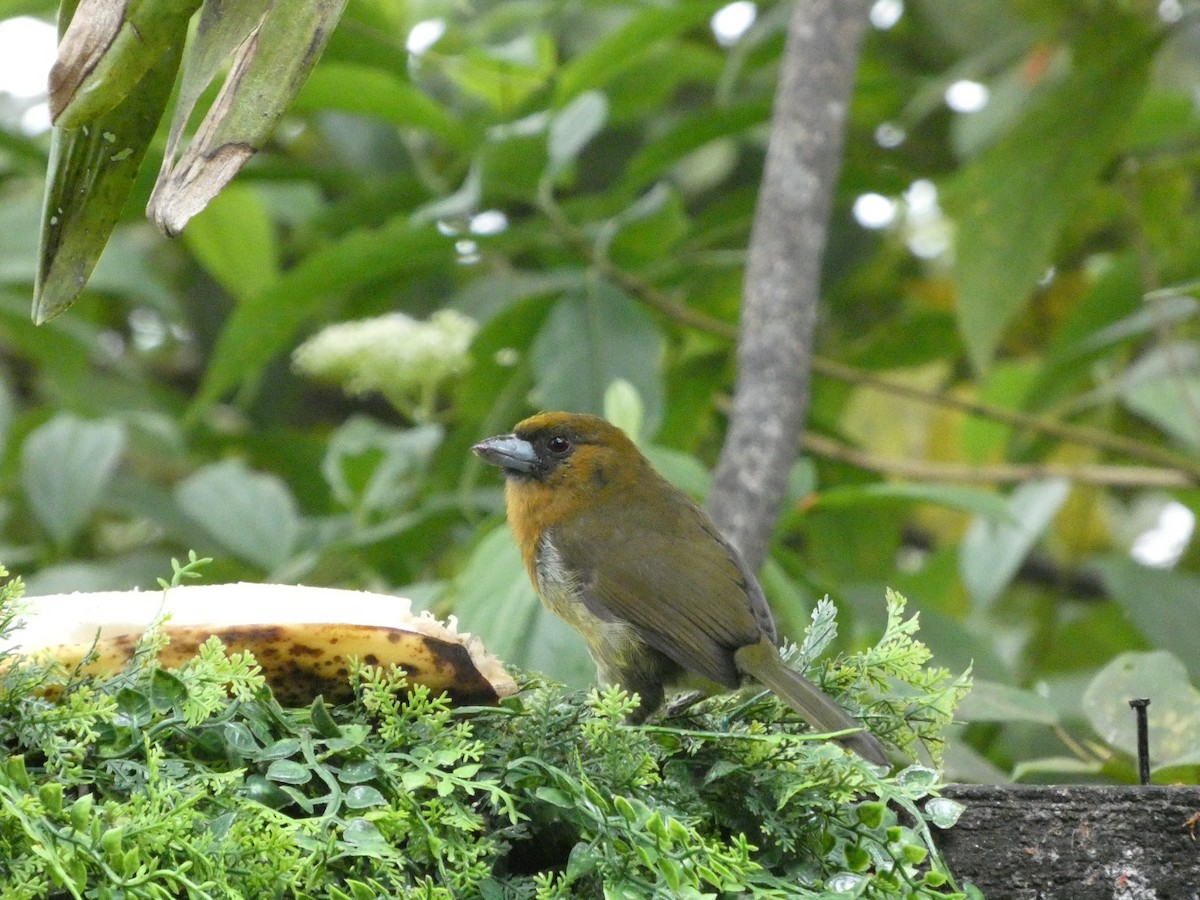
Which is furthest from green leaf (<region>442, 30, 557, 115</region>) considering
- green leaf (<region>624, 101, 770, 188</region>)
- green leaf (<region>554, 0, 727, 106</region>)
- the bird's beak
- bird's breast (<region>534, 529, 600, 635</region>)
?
bird's breast (<region>534, 529, 600, 635</region>)

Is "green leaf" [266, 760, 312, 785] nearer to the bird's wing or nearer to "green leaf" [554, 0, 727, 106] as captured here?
the bird's wing

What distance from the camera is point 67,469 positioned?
12.7 feet

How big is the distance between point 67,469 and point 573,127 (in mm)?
1531

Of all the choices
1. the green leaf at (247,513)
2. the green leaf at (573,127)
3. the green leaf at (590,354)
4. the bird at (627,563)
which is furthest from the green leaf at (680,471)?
the green leaf at (247,513)

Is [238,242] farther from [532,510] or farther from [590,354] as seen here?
[532,510]

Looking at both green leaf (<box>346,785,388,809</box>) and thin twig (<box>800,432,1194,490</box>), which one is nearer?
green leaf (<box>346,785,388,809</box>)

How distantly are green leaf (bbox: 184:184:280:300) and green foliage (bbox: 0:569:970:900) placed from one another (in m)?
3.10

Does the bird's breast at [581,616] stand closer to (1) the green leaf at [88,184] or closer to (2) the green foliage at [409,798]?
(2) the green foliage at [409,798]

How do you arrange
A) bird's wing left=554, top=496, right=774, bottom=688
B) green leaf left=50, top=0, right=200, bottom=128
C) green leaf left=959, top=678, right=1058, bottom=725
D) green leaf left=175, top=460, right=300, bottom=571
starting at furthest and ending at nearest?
1. green leaf left=175, top=460, right=300, bottom=571
2. bird's wing left=554, top=496, right=774, bottom=688
3. green leaf left=959, top=678, right=1058, bottom=725
4. green leaf left=50, top=0, right=200, bottom=128

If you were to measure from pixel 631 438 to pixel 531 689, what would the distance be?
152 centimetres

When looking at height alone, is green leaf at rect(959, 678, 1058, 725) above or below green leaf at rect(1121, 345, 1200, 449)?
below

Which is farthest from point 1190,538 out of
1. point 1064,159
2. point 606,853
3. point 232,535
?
point 606,853

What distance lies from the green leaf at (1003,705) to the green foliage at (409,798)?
827 mm

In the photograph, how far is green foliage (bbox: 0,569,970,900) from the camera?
1.29m
